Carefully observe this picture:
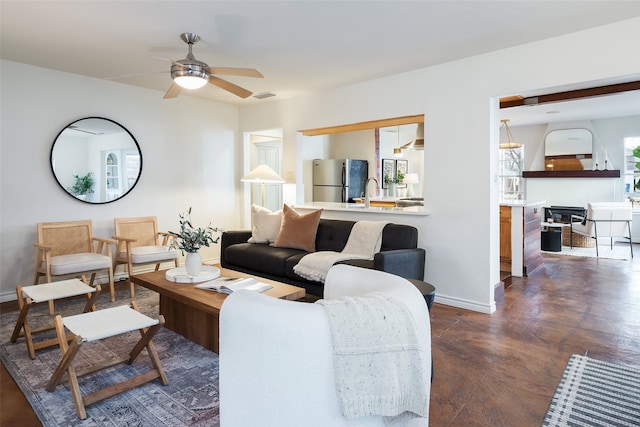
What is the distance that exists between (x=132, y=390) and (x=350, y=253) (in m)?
2.26

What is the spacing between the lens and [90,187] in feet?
15.0

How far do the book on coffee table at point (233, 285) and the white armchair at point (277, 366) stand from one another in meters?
1.53

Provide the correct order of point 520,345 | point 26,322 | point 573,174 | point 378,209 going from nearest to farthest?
point 26,322 < point 520,345 < point 378,209 < point 573,174

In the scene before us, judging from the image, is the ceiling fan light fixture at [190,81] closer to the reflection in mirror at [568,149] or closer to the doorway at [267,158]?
the doorway at [267,158]

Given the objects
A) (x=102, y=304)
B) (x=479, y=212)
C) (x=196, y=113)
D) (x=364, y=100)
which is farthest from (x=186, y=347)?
(x=196, y=113)

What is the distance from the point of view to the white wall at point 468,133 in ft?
10.5

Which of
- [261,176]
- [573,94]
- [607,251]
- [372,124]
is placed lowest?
[607,251]

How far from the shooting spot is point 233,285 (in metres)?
2.78

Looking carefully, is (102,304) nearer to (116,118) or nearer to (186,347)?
(186,347)

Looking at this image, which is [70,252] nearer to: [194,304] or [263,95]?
[194,304]

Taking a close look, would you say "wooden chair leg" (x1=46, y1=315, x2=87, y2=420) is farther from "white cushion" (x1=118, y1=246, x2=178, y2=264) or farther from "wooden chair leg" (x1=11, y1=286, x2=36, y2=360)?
"white cushion" (x1=118, y1=246, x2=178, y2=264)

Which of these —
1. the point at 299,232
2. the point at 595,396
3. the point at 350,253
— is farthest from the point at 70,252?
the point at 595,396

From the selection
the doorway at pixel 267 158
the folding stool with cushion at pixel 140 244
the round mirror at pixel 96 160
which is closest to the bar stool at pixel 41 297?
the folding stool with cushion at pixel 140 244

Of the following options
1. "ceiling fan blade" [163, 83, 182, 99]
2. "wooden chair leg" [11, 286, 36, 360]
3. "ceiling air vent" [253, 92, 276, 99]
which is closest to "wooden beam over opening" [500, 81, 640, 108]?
"ceiling air vent" [253, 92, 276, 99]
